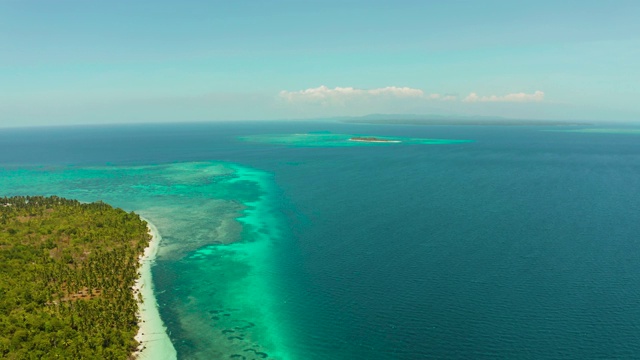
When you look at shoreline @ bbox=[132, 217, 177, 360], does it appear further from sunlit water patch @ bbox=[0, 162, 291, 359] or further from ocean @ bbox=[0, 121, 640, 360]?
ocean @ bbox=[0, 121, 640, 360]

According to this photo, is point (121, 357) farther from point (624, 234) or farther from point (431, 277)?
point (624, 234)

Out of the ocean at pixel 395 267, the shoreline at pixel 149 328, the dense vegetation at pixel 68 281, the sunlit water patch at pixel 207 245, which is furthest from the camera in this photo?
the sunlit water patch at pixel 207 245

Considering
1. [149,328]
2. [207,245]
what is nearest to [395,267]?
[149,328]

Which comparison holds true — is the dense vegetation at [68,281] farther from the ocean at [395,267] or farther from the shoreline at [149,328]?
the ocean at [395,267]

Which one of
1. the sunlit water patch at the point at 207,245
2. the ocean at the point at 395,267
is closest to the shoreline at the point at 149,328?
the sunlit water patch at the point at 207,245

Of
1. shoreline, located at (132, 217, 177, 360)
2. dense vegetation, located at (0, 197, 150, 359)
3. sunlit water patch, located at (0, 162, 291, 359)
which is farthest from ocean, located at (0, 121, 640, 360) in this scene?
dense vegetation, located at (0, 197, 150, 359)

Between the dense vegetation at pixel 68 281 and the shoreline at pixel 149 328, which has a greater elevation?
the dense vegetation at pixel 68 281

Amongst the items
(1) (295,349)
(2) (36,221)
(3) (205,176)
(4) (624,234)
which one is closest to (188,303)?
(1) (295,349)
